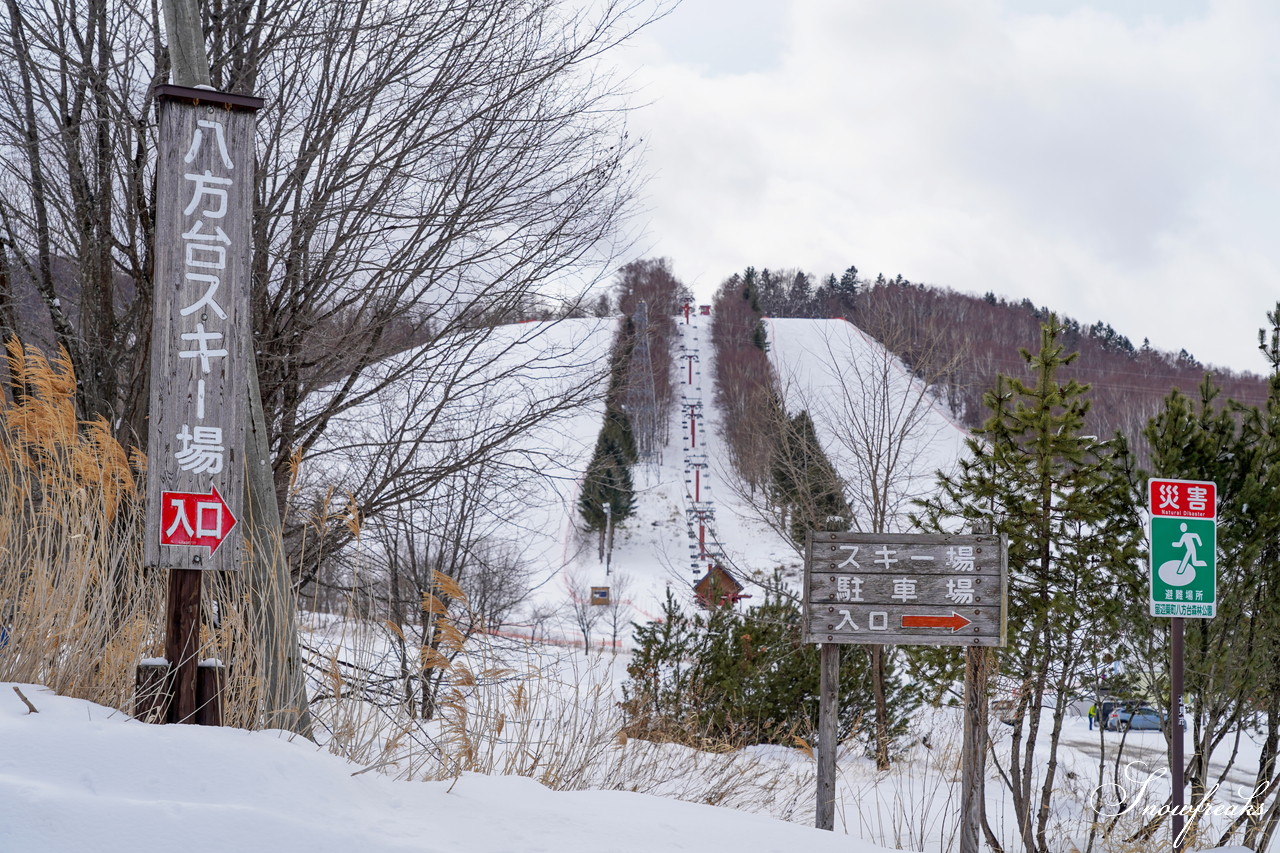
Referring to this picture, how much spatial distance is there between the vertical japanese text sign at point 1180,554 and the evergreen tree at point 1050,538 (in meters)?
0.83

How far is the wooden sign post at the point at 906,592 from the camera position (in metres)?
4.60

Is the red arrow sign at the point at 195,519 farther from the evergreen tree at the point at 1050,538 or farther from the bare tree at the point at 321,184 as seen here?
the evergreen tree at the point at 1050,538

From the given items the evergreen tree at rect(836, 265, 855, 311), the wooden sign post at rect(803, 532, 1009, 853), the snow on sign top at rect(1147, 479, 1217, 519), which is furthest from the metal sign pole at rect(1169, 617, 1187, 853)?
the evergreen tree at rect(836, 265, 855, 311)

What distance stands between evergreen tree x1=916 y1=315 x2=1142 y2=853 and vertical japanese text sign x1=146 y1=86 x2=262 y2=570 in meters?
5.07

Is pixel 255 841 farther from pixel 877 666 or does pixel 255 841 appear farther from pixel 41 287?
pixel 877 666

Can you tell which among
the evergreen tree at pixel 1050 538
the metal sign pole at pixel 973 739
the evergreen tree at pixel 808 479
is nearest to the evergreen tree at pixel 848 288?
the evergreen tree at pixel 808 479

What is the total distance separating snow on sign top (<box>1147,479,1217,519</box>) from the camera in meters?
5.60

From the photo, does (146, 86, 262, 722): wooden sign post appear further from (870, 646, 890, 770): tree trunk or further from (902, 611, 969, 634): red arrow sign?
(870, 646, 890, 770): tree trunk

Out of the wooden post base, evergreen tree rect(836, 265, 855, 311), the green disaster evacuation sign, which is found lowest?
the wooden post base

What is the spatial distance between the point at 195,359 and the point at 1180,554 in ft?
17.6

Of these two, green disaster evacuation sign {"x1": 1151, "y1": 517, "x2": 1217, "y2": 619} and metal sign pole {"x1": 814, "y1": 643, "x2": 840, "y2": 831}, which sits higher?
green disaster evacuation sign {"x1": 1151, "y1": 517, "x2": 1217, "y2": 619}

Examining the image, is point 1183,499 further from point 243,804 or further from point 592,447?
point 592,447

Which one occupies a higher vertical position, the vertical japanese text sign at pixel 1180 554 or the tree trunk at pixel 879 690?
the vertical japanese text sign at pixel 1180 554

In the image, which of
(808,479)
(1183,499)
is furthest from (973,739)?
(808,479)
